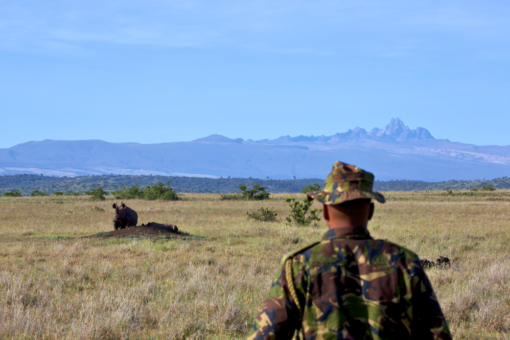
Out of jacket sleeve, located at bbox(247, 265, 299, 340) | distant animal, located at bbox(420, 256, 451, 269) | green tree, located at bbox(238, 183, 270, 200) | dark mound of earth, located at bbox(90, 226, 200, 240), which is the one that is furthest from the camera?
green tree, located at bbox(238, 183, 270, 200)

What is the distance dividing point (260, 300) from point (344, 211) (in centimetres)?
492

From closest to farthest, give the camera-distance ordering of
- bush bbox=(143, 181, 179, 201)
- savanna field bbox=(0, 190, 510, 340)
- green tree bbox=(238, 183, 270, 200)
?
savanna field bbox=(0, 190, 510, 340), bush bbox=(143, 181, 179, 201), green tree bbox=(238, 183, 270, 200)

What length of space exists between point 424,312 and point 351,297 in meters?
0.42

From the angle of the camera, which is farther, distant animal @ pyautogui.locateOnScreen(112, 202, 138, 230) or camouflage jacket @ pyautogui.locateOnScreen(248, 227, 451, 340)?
distant animal @ pyautogui.locateOnScreen(112, 202, 138, 230)

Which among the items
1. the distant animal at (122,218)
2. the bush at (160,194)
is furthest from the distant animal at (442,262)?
the bush at (160,194)

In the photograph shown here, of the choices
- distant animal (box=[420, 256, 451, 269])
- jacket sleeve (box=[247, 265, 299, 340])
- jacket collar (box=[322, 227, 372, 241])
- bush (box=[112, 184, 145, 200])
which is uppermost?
jacket collar (box=[322, 227, 372, 241])

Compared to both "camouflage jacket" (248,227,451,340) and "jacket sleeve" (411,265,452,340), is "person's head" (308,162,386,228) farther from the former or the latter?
"jacket sleeve" (411,265,452,340)

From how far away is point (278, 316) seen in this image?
239 cm

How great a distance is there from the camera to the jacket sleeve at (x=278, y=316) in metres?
2.37

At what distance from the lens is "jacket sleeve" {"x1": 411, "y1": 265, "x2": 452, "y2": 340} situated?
2426 mm

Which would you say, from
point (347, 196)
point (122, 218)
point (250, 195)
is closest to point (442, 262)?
point (347, 196)

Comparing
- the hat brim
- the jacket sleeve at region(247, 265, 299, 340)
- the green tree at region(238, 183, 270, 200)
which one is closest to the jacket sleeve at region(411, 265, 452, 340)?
the hat brim

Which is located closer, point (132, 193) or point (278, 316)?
point (278, 316)

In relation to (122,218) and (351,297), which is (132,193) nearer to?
(122,218)
